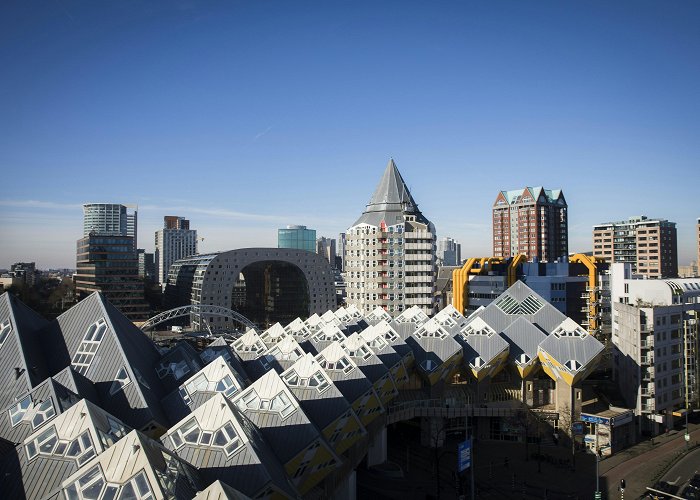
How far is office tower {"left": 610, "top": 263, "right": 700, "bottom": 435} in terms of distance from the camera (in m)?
58.6

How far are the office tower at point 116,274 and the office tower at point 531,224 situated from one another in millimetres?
109979

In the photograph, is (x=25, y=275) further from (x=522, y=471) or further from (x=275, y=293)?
(x=522, y=471)

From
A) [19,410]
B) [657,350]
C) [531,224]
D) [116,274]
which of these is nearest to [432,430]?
[657,350]

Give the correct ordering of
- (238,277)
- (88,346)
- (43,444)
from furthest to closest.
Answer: (238,277), (88,346), (43,444)

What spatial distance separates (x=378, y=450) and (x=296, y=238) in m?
136

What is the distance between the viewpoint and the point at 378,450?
167ft

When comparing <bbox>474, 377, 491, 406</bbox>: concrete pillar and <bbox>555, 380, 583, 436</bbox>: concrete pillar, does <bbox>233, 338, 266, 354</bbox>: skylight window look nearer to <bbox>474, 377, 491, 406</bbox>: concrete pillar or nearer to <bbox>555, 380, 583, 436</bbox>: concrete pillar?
<bbox>474, 377, 491, 406</bbox>: concrete pillar

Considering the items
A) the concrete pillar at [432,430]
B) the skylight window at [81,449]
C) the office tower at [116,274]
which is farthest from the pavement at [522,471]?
the office tower at [116,274]

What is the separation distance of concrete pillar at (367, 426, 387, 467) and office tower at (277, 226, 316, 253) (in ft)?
439

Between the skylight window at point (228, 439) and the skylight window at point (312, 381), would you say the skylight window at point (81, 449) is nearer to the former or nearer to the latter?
the skylight window at point (228, 439)

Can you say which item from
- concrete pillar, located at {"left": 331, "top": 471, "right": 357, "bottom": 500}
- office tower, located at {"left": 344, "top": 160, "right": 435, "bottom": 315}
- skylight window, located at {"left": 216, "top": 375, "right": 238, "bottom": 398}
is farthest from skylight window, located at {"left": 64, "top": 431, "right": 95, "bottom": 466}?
office tower, located at {"left": 344, "top": 160, "right": 435, "bottom": 315}

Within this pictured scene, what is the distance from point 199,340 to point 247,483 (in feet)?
254

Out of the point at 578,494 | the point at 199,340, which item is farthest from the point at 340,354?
the point at 199,340

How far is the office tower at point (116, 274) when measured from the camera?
120 meters
